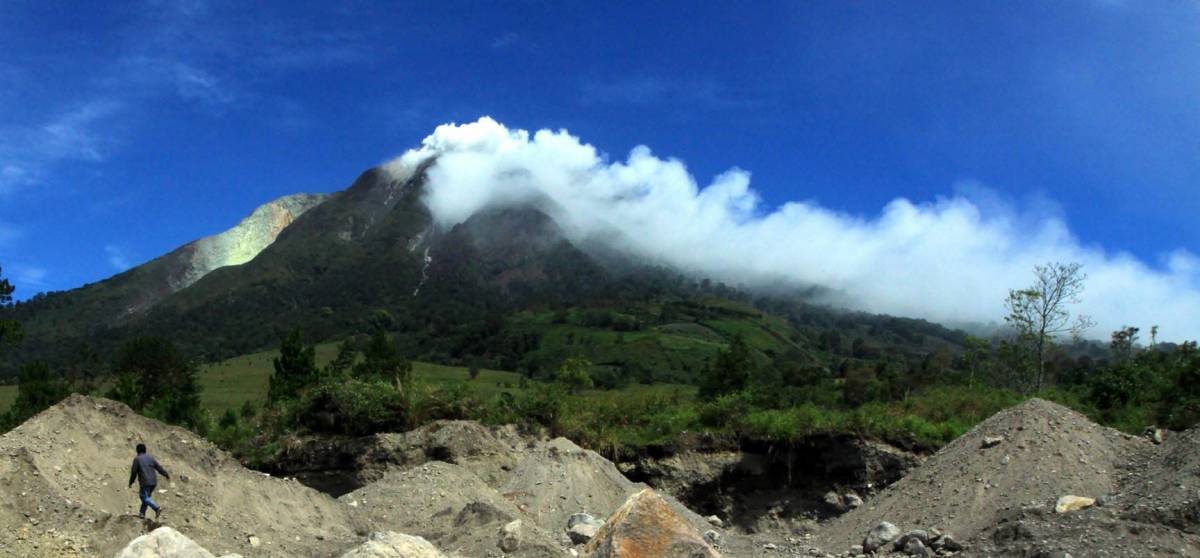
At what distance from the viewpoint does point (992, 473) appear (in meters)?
24.0

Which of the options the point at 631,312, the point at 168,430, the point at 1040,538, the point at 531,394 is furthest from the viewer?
the point at 631,312

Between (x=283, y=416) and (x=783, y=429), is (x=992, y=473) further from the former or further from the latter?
(x=283, y=416)

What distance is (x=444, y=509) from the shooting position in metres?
25.6

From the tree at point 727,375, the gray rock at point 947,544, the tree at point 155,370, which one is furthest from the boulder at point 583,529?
the tree at point 155,370

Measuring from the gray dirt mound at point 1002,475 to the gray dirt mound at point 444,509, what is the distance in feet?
32.3

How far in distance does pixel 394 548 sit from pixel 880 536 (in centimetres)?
1375

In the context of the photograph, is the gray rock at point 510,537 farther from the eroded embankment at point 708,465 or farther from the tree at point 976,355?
the tree at point 976,355

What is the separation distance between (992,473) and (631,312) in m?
137

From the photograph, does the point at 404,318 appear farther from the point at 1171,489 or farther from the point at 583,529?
the point at 1171,489

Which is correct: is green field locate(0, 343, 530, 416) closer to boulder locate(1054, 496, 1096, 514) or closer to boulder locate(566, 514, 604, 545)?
boulder locate(566, 514, 604, 545)

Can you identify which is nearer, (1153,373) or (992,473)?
(992,473)

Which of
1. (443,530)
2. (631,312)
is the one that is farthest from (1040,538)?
(631,312)

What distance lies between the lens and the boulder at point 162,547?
14023mm

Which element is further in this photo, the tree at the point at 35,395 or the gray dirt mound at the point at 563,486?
the tree at the point at 35,395
